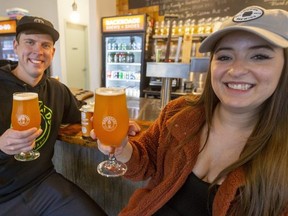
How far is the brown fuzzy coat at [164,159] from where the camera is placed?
3.01 feet

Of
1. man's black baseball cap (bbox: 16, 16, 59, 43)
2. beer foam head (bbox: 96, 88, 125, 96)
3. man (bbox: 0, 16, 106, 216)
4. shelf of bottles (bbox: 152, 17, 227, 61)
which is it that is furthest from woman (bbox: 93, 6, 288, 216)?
shelf of bottles (bbox: 152, 17, 227, 61)

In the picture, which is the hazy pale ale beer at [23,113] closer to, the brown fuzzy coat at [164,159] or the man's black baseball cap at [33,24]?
the brown fuzzy coat at [164,159]

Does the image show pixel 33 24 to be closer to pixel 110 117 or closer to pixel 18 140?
pixel 18 140

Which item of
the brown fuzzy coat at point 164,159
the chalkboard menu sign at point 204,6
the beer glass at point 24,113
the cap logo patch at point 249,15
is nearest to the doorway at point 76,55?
the chalkboard menu sign at point 204,6

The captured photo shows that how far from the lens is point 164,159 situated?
1022mm

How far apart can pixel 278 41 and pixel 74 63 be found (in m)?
5.56

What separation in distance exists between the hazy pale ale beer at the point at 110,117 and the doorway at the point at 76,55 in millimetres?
4875

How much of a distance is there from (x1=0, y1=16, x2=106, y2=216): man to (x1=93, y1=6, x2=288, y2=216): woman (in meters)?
0.47

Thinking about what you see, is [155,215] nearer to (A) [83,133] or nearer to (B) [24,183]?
(A) [83,133]

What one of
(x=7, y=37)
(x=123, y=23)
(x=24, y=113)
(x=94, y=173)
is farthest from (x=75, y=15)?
(x=24, y=113)

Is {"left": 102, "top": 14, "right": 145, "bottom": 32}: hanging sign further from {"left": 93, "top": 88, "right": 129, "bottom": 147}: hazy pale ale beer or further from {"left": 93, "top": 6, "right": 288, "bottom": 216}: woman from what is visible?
{"left": 93, "top": 88, "right": 129, "bottom": 147}: hazy pale ale beer

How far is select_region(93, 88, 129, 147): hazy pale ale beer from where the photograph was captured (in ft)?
2.58

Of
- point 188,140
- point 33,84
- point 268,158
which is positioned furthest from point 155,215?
point 33,84

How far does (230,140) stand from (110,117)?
52cm
